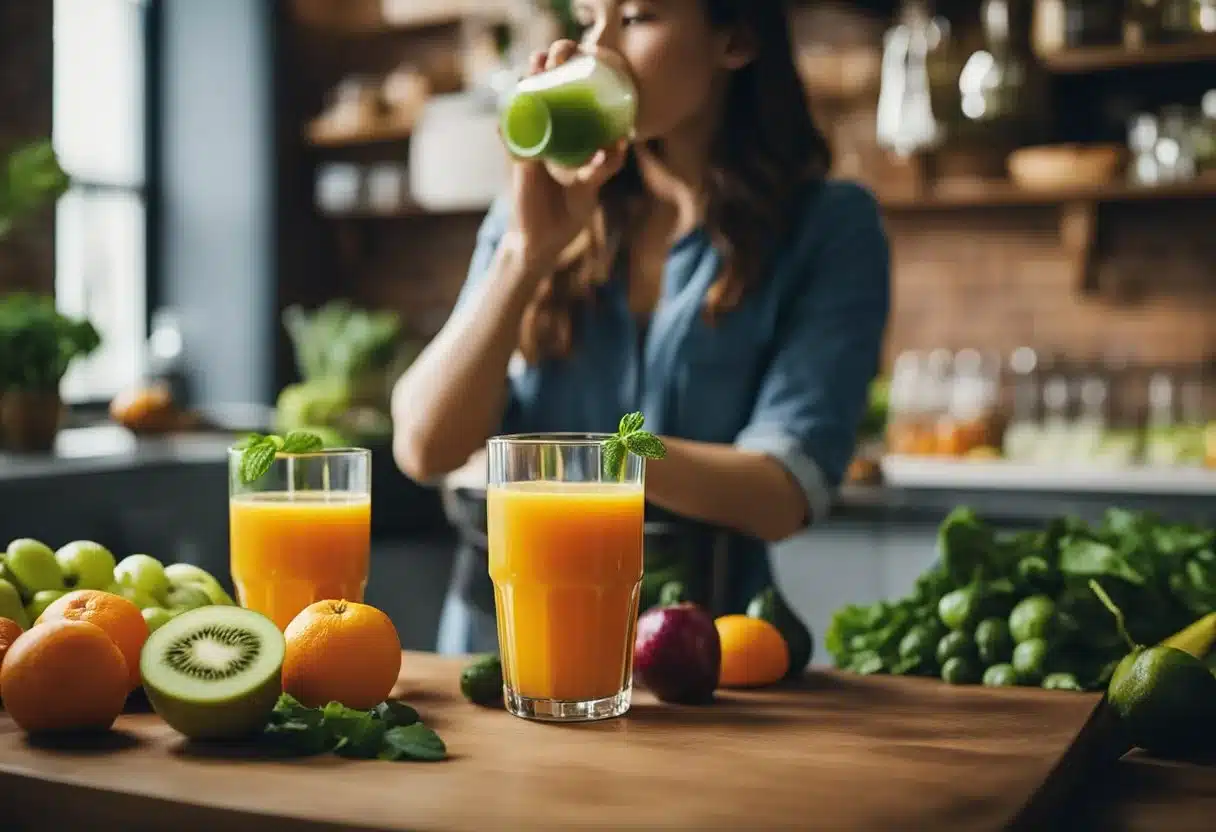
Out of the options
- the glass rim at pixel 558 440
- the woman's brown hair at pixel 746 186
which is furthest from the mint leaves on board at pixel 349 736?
the woman's brown hair at pixel 746 186

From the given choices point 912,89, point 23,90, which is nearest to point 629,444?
point 912,89

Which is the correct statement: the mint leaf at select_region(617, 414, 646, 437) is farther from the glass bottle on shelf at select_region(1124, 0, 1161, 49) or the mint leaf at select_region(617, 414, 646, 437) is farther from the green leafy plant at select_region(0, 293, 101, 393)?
the glass bottle on shelf at select_region(1124, 0, 1161, 49)

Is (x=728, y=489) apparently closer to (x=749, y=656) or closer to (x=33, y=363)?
(x=749, y=656)

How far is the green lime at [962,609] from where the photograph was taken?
127cm

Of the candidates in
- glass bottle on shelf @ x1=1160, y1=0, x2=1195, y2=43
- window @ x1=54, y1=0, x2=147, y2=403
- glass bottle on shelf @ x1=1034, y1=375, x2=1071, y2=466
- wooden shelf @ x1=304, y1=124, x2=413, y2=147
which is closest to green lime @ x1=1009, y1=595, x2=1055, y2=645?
glass bottle on shelf @ x1=1034, y1=375, x2=1071, y2=466

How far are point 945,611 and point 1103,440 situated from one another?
3.09 meters

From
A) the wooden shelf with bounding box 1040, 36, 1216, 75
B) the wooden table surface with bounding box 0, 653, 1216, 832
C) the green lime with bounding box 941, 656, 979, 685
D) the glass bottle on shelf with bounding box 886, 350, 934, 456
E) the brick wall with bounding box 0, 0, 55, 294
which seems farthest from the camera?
the brick wall with bounding box 0, 0, 55, 294

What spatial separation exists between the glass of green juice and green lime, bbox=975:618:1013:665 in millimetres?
613

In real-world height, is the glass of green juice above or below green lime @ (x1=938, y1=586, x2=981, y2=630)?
above

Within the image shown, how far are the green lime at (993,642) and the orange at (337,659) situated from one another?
54cm

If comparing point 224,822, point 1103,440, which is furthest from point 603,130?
point 1103,440

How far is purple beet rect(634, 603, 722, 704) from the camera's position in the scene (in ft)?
3.66

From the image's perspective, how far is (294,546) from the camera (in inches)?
46.3

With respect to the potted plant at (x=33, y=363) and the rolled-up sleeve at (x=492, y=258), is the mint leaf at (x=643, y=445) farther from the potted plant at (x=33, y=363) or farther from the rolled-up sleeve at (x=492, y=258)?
the potted plant at (x=33, y=363)
